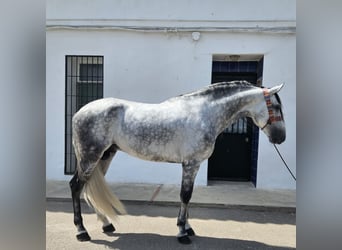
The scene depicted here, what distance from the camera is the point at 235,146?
623cm

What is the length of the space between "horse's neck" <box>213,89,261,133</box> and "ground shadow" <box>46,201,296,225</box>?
1605 millimetres

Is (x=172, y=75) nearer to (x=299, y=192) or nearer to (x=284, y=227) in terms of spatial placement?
(x=284, y=227)

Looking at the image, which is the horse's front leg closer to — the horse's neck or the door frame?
the horse's neck

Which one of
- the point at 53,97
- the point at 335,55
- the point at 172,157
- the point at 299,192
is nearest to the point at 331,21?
the point at 335,55

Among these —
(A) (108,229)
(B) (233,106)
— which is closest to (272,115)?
(B) (233,106)

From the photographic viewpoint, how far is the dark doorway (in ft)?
20.1

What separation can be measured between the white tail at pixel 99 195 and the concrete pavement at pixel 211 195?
4.63ft

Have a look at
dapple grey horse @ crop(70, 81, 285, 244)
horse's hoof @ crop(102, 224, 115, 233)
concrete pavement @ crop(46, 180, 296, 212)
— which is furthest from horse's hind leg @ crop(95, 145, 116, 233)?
concrete pavement @ crop(46, 180, 296, 212)

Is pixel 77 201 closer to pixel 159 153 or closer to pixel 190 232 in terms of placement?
pixel 159 153

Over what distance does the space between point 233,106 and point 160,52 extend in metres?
2.96

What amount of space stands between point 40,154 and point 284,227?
3.46 m

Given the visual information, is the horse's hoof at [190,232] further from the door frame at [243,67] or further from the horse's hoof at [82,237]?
the door frame at [243,67]

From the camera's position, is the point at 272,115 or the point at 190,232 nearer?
the point at 272,115

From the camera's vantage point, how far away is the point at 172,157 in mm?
3264
